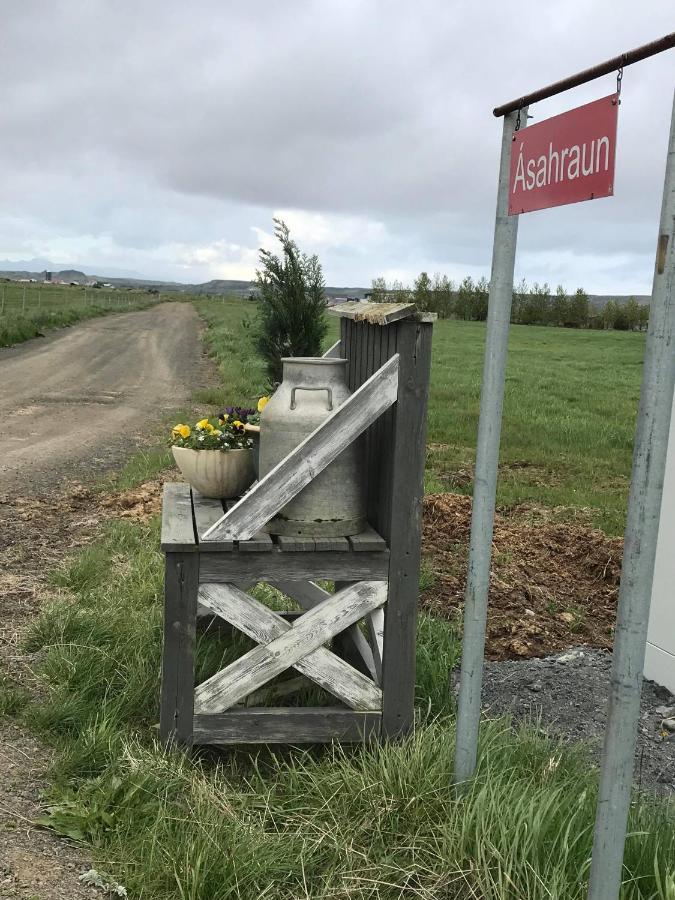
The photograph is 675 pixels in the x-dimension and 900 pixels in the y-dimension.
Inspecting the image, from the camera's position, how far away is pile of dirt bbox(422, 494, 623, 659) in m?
5.23

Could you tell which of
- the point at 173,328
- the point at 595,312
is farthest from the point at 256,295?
the point at 595,312

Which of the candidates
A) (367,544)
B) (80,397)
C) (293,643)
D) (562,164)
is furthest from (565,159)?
(80,397)

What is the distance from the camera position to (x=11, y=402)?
14.6 metres

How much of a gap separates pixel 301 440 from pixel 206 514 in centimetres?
59

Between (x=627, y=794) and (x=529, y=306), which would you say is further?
(x=529, y=306)

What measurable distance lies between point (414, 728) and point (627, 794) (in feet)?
4.75

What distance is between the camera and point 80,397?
51.9ft

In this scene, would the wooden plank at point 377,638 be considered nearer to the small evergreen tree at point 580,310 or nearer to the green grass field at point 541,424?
the green grass field at point 541,424

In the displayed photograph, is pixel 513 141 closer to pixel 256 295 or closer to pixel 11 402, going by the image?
pixel 256 295

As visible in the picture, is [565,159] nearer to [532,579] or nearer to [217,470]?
[217,470]

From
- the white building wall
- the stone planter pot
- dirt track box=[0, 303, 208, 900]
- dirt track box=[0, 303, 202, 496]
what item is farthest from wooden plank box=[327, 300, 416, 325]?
dirt track box=[0, 303, 202, 496]

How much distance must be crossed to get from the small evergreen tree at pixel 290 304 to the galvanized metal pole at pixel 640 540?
8490 millimetres

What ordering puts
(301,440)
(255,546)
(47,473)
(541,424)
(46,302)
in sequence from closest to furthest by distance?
(255,546)
(301,440)
(47,473)
(541,424)
(46,302)

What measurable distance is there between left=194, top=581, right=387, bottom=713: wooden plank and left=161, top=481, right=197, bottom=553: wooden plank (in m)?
0.22
